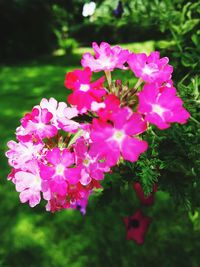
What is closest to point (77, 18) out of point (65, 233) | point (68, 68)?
point (68, 68)

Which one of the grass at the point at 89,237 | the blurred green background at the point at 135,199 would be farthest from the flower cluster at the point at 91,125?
the grass at the point at 89,237

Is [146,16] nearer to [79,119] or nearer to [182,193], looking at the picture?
[182,193]

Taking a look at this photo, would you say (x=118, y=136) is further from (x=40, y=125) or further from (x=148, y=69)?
(x=40, y=125)

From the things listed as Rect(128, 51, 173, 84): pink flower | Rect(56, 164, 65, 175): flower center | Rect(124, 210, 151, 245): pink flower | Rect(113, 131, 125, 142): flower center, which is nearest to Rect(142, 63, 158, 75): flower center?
Rect(128, 51, 173, 84): pink flower

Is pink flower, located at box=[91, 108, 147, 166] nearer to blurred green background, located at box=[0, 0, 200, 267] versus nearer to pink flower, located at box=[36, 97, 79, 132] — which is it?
pink flower, located at box=[36, 97, 79, 132]

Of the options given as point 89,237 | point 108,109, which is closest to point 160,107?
point 108,109

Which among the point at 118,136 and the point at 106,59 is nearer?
the point at 118,136

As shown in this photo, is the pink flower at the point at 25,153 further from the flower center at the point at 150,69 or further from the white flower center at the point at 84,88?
the flower center at the point at 150,69
